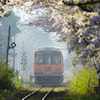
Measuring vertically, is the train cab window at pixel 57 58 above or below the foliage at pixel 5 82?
above

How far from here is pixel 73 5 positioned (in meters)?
8.78

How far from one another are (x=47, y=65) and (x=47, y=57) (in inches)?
32.6

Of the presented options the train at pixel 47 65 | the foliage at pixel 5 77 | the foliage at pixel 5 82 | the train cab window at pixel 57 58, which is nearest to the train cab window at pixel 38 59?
the train at pixel 47 65

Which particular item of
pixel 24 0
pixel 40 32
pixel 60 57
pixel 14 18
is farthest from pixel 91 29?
pixel 40 32

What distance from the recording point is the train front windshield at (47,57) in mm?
26984

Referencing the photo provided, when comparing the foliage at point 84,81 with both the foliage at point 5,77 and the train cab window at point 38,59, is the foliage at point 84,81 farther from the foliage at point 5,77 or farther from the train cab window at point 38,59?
the train cab window at point 38,59

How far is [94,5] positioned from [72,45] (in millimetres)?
4192

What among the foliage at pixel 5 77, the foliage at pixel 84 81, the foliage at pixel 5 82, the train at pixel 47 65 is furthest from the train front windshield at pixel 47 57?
the foliage at pixel 84 81

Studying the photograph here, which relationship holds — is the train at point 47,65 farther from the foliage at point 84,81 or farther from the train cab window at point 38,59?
the foliage at point 84,81

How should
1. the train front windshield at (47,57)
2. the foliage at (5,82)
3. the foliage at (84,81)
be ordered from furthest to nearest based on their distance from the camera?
1. the train front windshield at (47,57)
2. the foliage at (5,82)
3. the foliage at (84,81)

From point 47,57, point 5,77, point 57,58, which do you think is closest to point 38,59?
point 47,57

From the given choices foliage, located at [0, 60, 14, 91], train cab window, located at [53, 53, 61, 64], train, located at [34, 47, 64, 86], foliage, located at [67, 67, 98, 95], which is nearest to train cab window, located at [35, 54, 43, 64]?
train, located at [34, 47, 64, 86]

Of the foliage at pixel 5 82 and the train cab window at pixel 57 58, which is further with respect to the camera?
the train cab window at pixel 57 58

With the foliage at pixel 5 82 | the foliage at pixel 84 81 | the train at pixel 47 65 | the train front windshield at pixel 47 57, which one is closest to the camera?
the foliage at pixel 84 81
